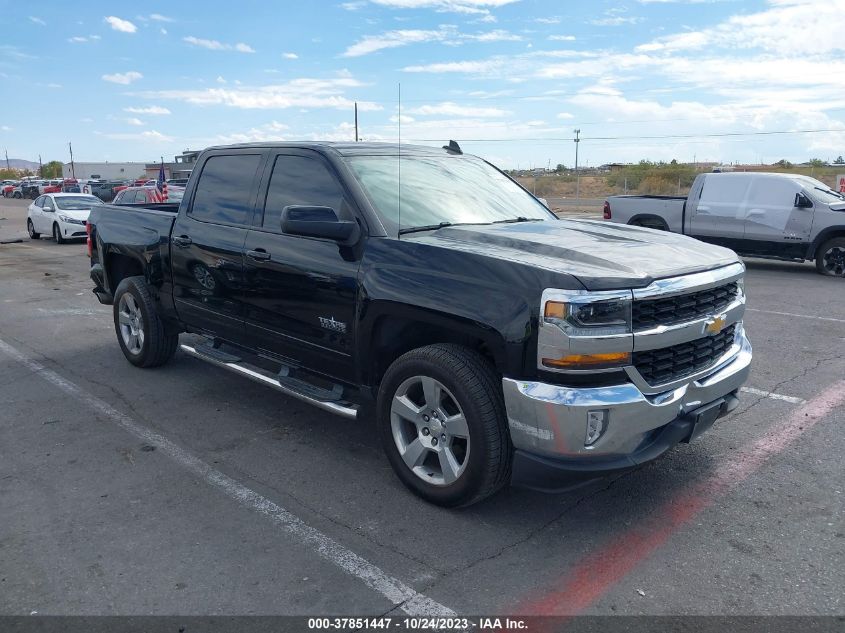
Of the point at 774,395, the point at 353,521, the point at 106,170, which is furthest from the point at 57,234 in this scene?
the point at 106,170

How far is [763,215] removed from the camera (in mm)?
13172

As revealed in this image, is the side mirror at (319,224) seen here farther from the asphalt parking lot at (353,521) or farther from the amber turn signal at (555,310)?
the asphalt parking lot at (353,521)

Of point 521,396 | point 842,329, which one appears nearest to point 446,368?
point 521,396

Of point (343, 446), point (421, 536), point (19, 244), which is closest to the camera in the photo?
point (421, 536)

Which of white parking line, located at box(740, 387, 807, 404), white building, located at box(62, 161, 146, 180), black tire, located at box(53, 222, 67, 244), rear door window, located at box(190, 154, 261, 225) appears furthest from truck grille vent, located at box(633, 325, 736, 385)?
white building, located at box(62, 161, 146, 180)

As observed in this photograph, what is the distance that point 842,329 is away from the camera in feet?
26.8

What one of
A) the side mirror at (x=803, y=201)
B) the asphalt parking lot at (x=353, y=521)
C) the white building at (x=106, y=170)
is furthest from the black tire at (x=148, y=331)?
the white building at (x=106, y=170)

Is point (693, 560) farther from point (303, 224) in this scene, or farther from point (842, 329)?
point (842, 329)

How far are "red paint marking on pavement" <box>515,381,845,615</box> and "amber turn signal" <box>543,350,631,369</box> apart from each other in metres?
0.93

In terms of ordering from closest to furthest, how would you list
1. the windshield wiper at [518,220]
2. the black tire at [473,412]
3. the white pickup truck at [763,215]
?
1. the black tire at [473,412]
2. the windshield wiper at [518,220]
3. the white pickup truck at [763,215]

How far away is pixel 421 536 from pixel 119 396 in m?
3.43

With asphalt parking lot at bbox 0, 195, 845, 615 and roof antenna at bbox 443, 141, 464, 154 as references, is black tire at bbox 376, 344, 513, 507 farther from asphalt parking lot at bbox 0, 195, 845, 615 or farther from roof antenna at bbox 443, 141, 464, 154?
roof antenna at bbox 443, 141, 464, 154

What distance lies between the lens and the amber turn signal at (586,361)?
3.29 m

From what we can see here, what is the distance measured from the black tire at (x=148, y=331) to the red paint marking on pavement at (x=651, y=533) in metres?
4.44
